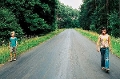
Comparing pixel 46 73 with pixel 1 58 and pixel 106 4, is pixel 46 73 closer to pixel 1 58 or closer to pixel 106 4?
pixel 1 58

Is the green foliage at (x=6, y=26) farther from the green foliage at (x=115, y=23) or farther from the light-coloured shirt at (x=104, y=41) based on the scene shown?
the light-coloured shirt at (x=104, y=41)

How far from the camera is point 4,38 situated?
25.0 metres

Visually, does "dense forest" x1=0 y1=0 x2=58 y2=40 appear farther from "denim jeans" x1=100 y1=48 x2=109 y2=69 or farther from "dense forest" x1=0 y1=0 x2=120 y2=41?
"denim jeans" x1=100 y1=48 x2=109 y2=69

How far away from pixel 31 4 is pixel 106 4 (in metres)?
14.3

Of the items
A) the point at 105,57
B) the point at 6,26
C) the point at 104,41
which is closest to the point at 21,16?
the point at 6,26

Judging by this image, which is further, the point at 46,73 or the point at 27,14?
the point at 27,14

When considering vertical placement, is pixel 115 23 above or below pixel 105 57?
above

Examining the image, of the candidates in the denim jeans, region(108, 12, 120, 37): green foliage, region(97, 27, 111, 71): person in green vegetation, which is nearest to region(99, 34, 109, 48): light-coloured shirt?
region(97, 27, 111, 71): person in green vegetation

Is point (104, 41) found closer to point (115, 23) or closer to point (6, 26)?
point (6, 26)

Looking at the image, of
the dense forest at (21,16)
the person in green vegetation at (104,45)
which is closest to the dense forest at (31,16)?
the dense forest at (21,16)

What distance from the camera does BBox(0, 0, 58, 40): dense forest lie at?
2550 cm

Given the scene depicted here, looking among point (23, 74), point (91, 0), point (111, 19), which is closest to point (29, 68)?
point (23, 74)

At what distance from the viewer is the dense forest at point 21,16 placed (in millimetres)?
25497

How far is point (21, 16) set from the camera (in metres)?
34.3
